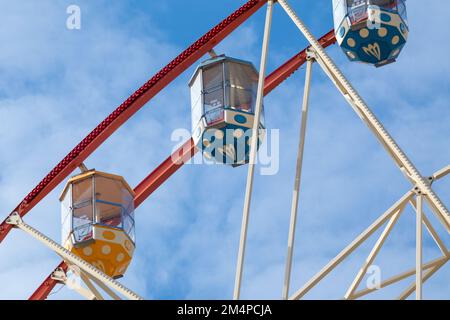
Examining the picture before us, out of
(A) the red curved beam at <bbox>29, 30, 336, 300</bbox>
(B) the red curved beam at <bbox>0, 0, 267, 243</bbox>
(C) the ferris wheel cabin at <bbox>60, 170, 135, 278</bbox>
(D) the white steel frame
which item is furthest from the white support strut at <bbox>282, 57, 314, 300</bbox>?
(C) the ferris wheel cabin at <bbox>60, 170, 135, 278</bbox>

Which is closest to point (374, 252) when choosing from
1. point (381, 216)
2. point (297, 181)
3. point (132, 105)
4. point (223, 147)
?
point (381, 216)

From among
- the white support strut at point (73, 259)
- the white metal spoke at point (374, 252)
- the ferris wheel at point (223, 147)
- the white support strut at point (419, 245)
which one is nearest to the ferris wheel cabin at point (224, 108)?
the ferris wheel at point (223, 147)

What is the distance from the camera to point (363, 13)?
71.7 ft

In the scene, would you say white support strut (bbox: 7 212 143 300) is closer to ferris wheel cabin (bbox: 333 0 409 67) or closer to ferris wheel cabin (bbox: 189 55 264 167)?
ferris wheel cabin (bbox: 189 55 264 167)

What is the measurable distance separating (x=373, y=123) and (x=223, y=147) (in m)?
3.72

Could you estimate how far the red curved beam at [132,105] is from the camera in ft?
74.1

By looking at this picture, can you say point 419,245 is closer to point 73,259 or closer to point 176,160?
point 73,259

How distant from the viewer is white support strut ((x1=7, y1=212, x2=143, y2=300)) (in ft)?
61.7

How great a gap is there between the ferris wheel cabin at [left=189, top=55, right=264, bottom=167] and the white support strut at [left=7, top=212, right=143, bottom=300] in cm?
288

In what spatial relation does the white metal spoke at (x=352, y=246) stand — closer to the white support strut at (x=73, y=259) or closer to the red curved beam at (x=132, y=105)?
the white support strut at (x=73, y=259)
